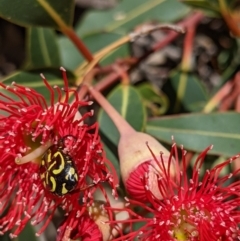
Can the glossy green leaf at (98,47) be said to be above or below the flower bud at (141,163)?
above

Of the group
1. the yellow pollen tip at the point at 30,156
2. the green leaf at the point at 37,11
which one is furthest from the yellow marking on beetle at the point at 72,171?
the green leaf at the point at 37,11

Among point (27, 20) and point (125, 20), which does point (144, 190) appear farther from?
point (125, 20)

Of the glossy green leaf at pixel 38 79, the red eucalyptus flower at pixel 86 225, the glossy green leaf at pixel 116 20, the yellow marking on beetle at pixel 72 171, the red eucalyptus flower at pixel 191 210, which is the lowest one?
the red eucalyptus flower at pixel 191 210

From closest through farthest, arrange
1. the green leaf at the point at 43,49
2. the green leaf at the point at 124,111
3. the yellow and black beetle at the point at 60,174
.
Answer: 1. the yellow and black beetle at the point at 60,174
2. the green leaf at the point at 124,111
3. the green leaf at the point at 43,49

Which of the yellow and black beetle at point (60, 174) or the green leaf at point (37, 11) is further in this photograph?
the green leaf at point (37, 11)

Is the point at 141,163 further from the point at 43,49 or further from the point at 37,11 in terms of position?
the point at 43,49

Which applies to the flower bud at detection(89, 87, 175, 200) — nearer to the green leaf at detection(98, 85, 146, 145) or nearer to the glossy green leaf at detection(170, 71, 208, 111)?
the green leaf at detection(98, 85, 146, 145)

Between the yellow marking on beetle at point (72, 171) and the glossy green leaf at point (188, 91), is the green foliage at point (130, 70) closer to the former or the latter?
the glossy green leaf at point (188, 91)
